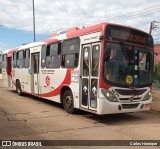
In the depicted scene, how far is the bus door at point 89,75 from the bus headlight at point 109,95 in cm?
33

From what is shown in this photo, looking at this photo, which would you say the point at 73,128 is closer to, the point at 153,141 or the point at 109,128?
the point at 109,128

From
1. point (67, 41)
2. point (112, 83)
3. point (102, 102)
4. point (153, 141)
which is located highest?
point (67, 41)

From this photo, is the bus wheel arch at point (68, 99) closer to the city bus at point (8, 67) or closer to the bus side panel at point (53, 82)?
the bus side panel at point (53, 82)

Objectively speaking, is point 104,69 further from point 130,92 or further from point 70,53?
point 70,53

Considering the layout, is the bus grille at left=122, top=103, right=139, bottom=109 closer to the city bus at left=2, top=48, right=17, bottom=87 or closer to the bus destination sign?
the bus destination sign

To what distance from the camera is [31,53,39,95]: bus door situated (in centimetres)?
1427

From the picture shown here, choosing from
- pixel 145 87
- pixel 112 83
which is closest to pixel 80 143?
pixel 112 83

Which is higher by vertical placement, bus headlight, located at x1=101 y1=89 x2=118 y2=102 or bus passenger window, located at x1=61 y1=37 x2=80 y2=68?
bus passenger window, located at x1=61 y1=37 x2=80 y2=68

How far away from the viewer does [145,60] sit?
399 inches

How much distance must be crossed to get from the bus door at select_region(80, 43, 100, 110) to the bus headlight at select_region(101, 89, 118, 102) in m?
0.33

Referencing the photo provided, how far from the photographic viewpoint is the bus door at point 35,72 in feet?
46.8

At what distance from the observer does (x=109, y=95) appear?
29.8ft

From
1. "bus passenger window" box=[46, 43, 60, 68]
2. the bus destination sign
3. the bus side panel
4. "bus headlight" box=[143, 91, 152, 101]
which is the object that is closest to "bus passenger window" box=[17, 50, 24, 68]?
the bus side panel

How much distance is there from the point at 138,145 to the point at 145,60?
4.01m
